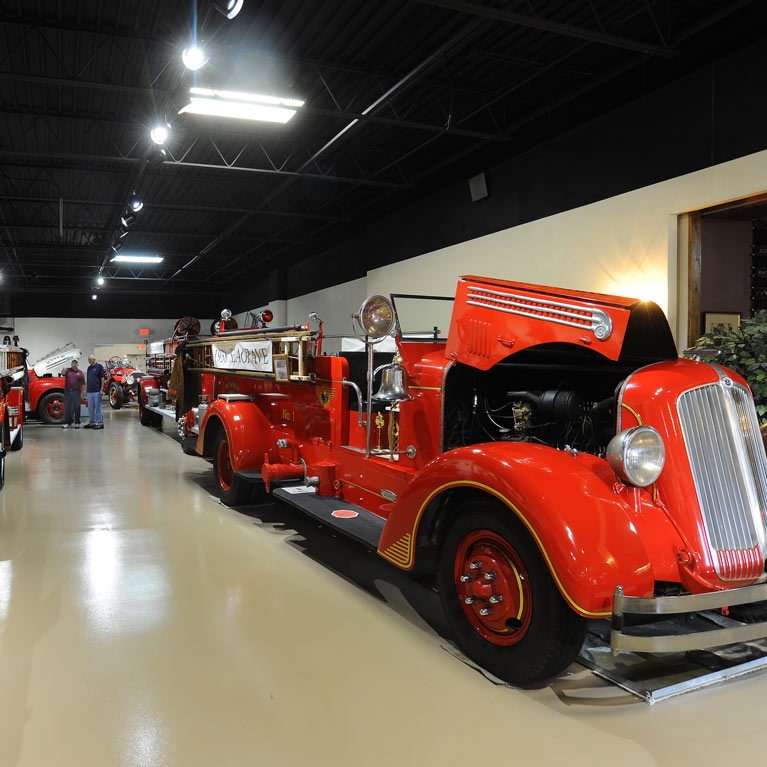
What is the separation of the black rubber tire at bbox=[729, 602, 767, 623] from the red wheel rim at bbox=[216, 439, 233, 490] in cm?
422

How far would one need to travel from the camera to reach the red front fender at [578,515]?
86.9 inches

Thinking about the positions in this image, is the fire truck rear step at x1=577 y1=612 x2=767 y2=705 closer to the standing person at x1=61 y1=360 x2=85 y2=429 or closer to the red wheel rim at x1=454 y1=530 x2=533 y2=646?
the red wheel rim at x1=454 y1=530 x2=533 y2=646

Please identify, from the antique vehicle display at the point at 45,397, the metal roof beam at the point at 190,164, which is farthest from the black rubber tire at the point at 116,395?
the metal roof beam at the point at 190,164

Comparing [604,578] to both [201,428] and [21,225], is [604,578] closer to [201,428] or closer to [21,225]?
[201,428]

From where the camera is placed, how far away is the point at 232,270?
21297 millimetres

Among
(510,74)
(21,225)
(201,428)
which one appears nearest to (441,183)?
(510,74)

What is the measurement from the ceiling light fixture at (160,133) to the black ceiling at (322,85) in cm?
10

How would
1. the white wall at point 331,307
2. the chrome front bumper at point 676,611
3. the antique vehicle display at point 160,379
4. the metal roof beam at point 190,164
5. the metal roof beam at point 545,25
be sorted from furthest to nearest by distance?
the white wall at point 331,307
the antique vehicle display at point 160,379
the metal roof beam at point 190,164
the metal roof beam at point 545,25
the chrome front bumper at point 676,611

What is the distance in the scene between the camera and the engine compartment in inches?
125

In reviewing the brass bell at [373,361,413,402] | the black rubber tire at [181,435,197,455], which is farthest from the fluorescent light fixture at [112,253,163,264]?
the brass bell at [373,361,413,402]

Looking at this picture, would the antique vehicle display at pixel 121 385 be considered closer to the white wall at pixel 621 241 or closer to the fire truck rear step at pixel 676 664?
the white wall at pixel 621 241

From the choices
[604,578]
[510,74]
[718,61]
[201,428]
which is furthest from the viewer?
[510,74]

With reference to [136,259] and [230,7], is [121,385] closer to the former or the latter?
[136,259]

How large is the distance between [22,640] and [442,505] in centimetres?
206
